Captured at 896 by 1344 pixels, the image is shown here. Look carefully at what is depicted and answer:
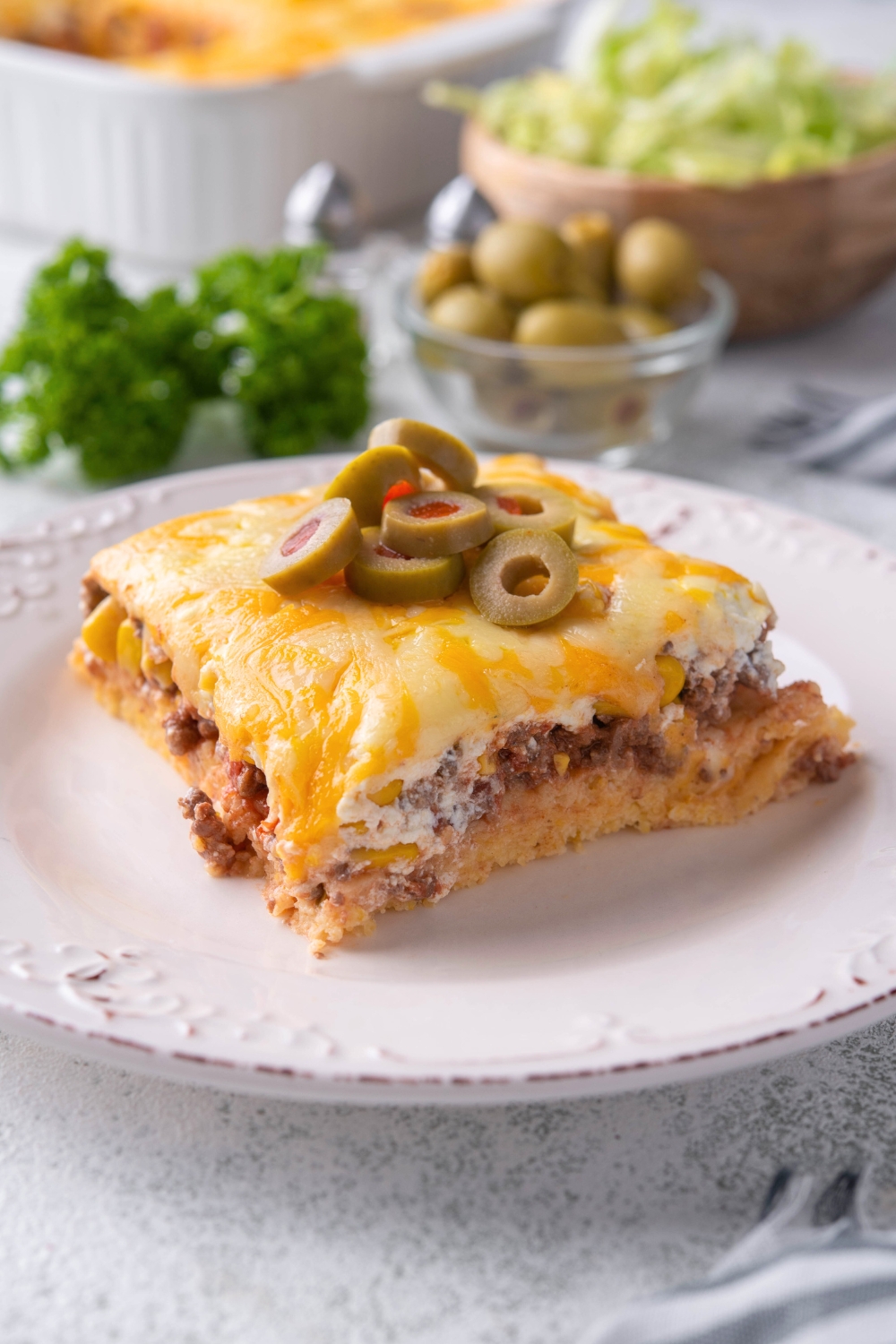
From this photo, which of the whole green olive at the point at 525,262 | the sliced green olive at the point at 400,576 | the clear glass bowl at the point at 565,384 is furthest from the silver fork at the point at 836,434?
the sliced green olive at the point at 400,576

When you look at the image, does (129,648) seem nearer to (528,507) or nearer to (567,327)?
(528,507)

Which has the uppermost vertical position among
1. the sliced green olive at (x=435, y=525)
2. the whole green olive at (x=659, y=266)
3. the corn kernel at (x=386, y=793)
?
the sliced green olive at (x=435, y=525)

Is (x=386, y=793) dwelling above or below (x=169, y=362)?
above

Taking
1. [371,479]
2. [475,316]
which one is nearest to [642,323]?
[475,316]

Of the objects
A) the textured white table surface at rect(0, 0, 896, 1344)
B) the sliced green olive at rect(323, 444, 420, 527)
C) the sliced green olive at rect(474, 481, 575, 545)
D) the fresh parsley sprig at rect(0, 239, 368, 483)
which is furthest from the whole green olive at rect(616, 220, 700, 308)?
the textured white table surface at rect(0, 0, 896, 1344)

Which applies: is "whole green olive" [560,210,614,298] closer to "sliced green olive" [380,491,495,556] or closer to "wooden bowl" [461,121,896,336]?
"wooden bowl" [461,121,896,336]

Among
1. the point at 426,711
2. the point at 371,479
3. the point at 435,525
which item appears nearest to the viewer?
the point at 426,711

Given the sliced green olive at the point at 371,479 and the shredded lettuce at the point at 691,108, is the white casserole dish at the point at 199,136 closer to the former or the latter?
the shredded lettuce at the point at 691,108
